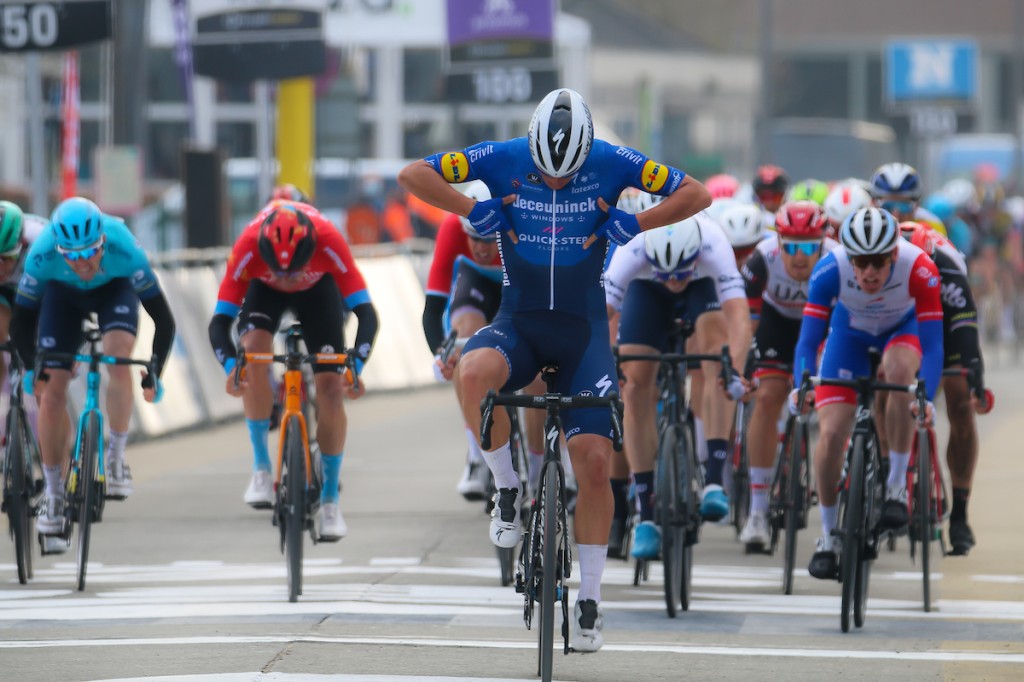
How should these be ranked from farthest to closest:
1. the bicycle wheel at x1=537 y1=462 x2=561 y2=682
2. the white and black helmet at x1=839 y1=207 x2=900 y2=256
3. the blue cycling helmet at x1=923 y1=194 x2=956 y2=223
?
the blue cycling helmet at x1=923 y1=194 x2=956 y2=223 → the white and black helmet at x1=839 y1=207 x2=900 y2=256 → the bicycle wheel at x1=537 y1=462 x2=561 y2=682

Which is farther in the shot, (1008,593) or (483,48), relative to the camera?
(483,48)

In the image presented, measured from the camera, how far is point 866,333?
1009 centimetres

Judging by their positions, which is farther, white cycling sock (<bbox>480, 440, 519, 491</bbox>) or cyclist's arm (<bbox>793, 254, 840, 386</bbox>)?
cyclist's arm (<bbox>793, 254, 840, 386</bbox>)

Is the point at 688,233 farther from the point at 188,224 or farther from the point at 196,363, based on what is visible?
the point at 188,224

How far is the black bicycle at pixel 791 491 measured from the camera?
404 inches

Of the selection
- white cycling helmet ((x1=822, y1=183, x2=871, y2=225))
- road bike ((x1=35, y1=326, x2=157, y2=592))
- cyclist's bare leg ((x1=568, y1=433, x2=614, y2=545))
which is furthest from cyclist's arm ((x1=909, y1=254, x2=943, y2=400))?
road bike ((x1=35, y1=326, x2=157, y2=592))

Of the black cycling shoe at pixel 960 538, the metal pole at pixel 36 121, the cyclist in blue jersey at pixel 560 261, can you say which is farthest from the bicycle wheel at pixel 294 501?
the metal pole at pixel 36 121

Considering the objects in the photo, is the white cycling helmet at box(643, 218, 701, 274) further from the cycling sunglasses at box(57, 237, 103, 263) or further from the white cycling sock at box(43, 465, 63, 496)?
the white cycling sock at box(43, 465, 63, 496)

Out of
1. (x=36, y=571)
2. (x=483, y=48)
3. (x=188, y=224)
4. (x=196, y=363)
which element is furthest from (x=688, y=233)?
(x=483, y=48)

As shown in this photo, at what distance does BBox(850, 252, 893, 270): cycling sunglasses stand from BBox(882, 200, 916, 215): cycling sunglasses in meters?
2.61

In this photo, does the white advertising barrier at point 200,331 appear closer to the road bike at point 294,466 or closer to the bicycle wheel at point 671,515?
the road bike at point 294,466

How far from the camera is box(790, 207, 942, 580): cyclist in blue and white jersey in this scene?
9586 millimetres

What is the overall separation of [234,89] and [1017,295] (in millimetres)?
24367

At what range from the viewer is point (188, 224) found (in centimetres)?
2158
